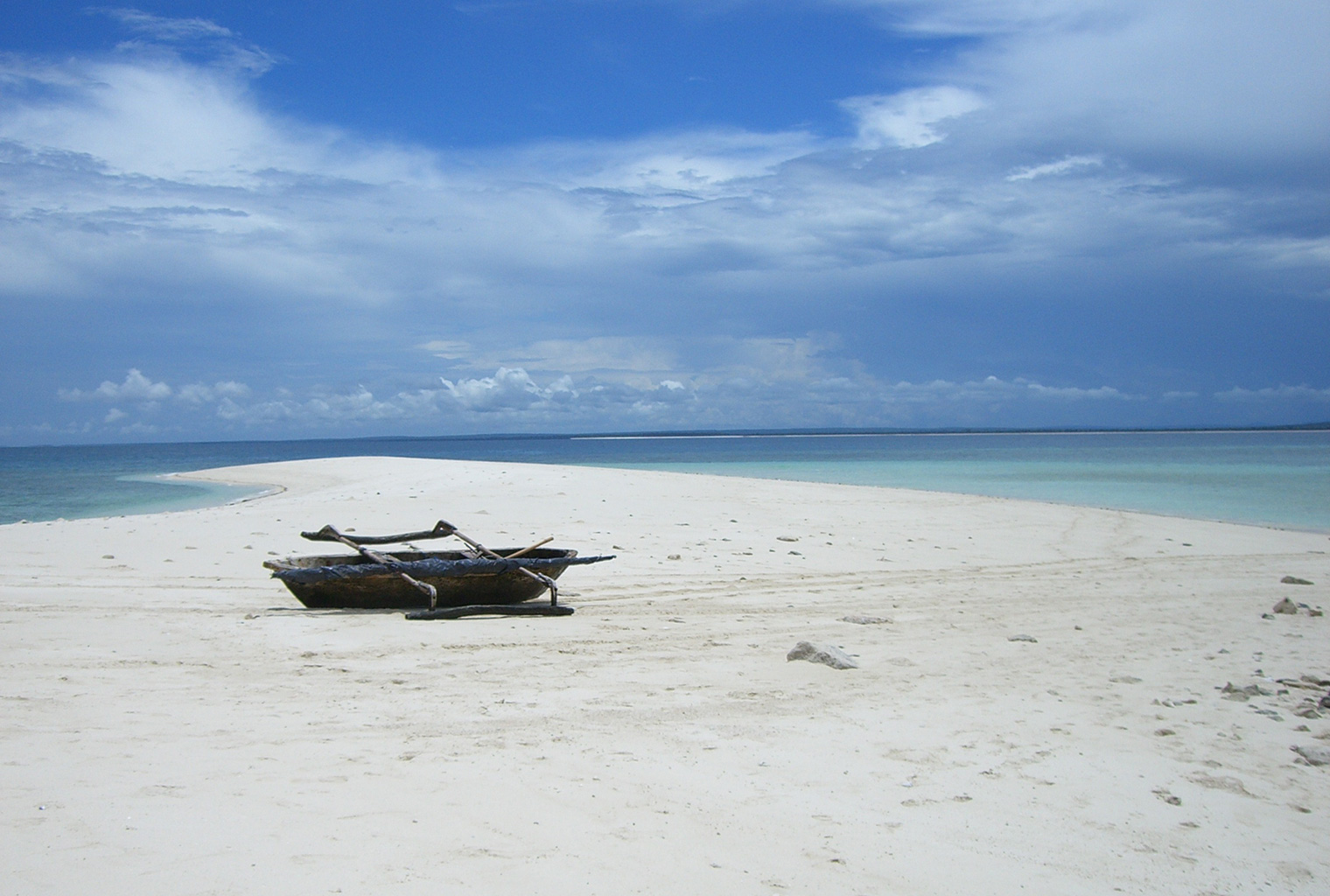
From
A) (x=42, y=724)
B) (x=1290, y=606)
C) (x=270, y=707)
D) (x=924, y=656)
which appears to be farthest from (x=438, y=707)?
(x=1290, y=606)

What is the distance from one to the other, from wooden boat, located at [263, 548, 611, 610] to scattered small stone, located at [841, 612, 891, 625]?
9.35 ft

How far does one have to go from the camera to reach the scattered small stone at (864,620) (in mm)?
8711

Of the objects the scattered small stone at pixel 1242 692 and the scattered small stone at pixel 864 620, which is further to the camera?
the scattered small stone at pixel 864 620

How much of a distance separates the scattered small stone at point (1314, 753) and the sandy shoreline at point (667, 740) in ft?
0.26

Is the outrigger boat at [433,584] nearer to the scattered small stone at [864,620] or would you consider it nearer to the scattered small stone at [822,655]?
the scattered small stone at [864,620]

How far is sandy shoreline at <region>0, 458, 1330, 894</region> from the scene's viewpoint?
3652mm

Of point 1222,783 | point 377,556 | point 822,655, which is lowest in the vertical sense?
point 1222,783

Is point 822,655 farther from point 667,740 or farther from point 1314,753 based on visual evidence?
point 1314,753

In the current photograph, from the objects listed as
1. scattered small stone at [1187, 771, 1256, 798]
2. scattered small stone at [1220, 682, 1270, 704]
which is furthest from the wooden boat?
scattered small stone at [1187, 771, 1256, 798]

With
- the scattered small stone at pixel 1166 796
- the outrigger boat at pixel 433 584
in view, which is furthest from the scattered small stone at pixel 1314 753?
the outrigger boat at pixel 433 584

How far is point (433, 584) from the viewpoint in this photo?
29.5 feet

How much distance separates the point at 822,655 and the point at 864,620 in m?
1.98

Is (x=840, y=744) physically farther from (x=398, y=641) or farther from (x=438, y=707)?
(x=398, y=641)

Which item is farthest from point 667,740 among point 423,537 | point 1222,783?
point 423,537
